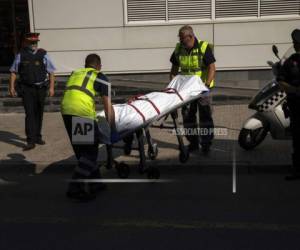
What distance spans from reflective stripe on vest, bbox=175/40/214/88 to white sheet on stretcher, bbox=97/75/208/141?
1.20 ft

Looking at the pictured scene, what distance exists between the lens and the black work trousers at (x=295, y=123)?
20.8ft

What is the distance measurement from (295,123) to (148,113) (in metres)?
1.79

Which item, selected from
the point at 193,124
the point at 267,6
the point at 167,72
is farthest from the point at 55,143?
the point at 267,6

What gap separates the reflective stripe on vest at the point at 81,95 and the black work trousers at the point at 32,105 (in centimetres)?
264

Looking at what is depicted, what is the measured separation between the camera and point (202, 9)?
43.4 ft

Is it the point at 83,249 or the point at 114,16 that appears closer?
the point at 83,249

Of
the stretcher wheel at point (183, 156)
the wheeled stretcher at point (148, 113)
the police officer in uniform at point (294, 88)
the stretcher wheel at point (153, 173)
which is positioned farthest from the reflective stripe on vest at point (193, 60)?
the stretcher wheel at point (153, 173)

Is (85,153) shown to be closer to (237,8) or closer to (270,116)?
(270,116)

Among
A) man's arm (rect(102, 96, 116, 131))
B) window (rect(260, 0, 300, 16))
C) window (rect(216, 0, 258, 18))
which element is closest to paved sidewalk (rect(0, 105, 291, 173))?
man's arm (rect(102, 96, 116, 131))

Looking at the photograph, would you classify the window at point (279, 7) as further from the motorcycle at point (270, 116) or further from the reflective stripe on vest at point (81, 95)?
the reflective stripe on vest at point (81, 95)

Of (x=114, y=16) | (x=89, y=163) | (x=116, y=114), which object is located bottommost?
(x=89, y=163)

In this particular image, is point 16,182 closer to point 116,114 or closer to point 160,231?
point 116,114

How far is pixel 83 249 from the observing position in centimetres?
457

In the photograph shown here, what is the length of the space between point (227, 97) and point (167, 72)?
218 centimetres
